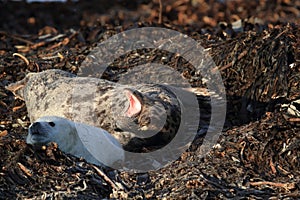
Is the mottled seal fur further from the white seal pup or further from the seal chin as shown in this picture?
the seal chin

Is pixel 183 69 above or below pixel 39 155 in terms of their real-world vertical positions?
above

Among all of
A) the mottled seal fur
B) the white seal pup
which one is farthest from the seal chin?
the mottled seal fur

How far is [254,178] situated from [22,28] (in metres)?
7.01

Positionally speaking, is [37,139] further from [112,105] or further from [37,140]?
[112,105]

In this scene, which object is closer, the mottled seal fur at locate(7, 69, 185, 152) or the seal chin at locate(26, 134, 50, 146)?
the seal chin at locate(26, 134, 50, 146)

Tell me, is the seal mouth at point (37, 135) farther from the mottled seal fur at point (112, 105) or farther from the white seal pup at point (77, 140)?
the mottled seal fur at point (112, 105)

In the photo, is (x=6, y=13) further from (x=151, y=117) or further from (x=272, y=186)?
(x=272, y=186)

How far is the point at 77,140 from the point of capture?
20.6ft

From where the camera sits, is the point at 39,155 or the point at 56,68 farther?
the point at 56,68

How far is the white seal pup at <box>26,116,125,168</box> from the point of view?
6098mm

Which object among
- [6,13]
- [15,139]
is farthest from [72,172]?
[6,13]

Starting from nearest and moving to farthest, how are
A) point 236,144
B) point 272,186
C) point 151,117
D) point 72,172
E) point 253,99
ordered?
point 272,186 < point 72,172 < point 236,144 < point 151,117 < point 253,99

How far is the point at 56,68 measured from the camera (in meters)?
8.14

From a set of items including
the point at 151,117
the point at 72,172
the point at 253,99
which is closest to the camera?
the point at 72,172
